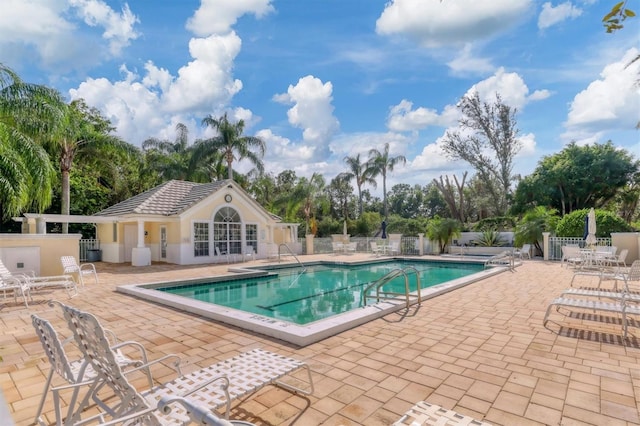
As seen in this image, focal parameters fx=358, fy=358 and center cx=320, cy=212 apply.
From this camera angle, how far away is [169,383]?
2.82 metres

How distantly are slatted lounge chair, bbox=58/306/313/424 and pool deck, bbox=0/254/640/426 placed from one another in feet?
1.26

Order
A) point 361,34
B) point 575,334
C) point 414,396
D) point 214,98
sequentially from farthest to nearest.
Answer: point 214,98 < point 361,34 < point 575,334 < point 414,396

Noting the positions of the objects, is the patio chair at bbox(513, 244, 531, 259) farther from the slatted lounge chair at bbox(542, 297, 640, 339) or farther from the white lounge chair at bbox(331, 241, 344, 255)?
the slatted lounge chair at bbox(542, 297, 640, 339)

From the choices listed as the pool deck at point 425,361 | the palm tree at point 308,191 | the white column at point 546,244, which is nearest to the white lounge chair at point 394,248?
the white column at point 546,244

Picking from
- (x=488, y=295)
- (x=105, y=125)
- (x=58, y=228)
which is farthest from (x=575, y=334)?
(x=105, y=125)

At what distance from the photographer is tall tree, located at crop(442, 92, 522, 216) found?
32.4 m

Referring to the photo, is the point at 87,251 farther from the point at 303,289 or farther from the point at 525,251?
the point at 525,251

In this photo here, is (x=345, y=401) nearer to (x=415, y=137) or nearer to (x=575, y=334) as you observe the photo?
(x=575, y=334)

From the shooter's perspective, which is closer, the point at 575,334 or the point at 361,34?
the point at 575,334

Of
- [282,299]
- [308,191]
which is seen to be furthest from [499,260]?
[308,191]

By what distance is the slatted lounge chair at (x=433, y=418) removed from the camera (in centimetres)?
226

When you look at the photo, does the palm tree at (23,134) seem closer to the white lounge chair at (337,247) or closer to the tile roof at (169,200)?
the tile roof at (169,200)

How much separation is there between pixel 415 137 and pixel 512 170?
11179mm

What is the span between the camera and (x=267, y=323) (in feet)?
18.4
